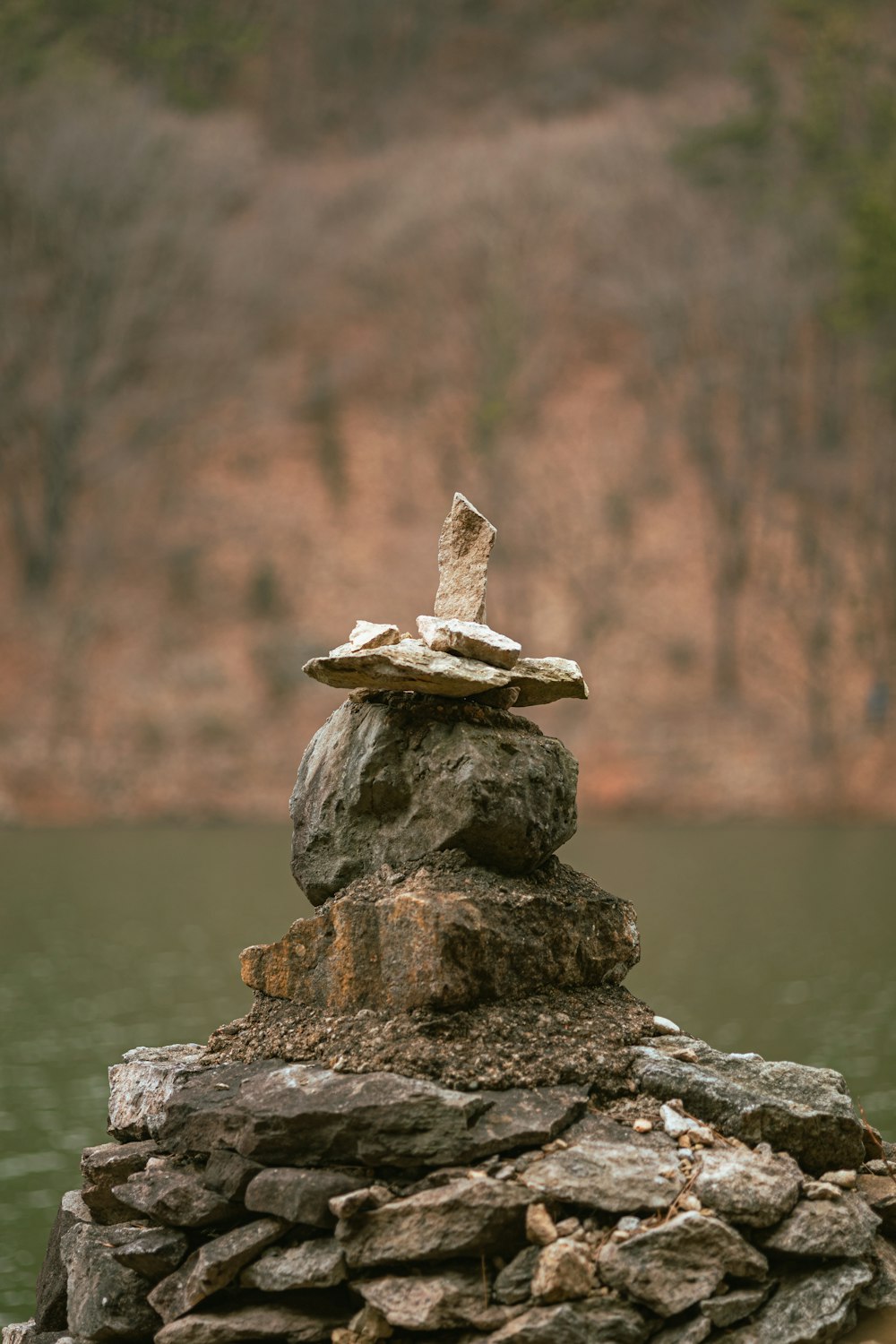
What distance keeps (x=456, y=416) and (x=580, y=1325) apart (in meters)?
31.0

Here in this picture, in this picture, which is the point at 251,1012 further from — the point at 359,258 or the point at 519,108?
the point at 519,108

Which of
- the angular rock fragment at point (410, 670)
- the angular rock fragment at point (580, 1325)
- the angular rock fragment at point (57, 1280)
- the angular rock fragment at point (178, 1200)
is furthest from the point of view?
the angular rock fragment at point (410, 670)

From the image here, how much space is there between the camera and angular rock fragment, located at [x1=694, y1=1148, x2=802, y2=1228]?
423 centimetres

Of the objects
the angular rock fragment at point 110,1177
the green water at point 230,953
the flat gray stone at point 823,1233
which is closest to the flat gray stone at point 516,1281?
the flat gray stone at point 823,1233

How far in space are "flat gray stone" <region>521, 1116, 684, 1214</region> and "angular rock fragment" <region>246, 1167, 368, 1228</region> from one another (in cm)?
52

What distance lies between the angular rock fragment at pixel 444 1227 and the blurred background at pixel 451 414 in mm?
18688

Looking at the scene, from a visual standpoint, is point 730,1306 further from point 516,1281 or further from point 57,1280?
point 57,1280

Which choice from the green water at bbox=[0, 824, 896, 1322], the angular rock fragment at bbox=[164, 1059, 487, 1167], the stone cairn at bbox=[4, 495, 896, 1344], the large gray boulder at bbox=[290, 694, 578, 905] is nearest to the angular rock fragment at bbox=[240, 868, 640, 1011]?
the stone cairn at bbox=[4, 495, 896, 1344]

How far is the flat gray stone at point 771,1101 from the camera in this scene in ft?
15.1

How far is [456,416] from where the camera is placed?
112ft

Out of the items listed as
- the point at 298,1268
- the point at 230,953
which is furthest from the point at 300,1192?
the point at 230,953

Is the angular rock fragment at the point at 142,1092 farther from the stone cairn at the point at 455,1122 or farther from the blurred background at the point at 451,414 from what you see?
the blurred background at the point at 451,414

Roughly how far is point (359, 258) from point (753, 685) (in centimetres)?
1373

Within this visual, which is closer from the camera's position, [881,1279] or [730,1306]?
[730,1306]
